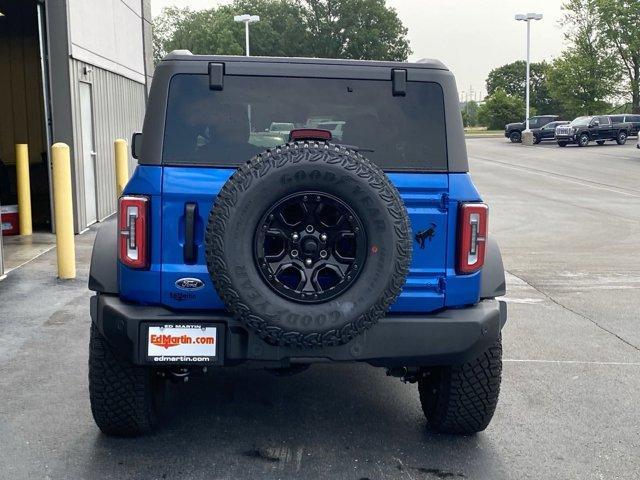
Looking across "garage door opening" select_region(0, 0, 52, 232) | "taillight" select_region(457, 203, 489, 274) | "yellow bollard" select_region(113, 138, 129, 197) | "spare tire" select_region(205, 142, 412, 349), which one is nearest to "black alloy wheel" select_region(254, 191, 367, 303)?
"spare tire" select_region(205, 142, 412, 349)

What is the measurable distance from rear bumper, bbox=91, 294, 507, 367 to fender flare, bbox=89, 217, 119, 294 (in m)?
0.16

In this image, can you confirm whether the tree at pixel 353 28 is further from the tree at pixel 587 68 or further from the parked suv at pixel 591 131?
the parked suv at pixel 591 131

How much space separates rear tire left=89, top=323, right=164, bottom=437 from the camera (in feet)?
14.0

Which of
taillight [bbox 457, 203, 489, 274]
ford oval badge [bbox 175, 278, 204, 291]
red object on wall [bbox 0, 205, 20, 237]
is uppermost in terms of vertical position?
taillight [bbox 457, 203, 489, 274]

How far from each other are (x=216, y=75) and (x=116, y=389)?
161cm

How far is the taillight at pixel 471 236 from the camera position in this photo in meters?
4.05

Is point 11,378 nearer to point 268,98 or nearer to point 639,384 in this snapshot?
point 268,98

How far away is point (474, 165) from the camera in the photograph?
3150 cm

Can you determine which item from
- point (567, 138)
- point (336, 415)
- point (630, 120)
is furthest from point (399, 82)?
point (630, 120)

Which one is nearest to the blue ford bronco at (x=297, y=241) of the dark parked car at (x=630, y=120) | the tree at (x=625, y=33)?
the dark parked car at (x=630, y=120)

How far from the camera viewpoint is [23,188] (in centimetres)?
1239

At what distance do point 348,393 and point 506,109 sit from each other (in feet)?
212

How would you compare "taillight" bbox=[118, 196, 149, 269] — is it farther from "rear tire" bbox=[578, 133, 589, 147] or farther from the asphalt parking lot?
"rear tire" bbox=[578, 133, 589, 147]

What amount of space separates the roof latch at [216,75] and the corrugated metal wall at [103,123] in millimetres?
8887
